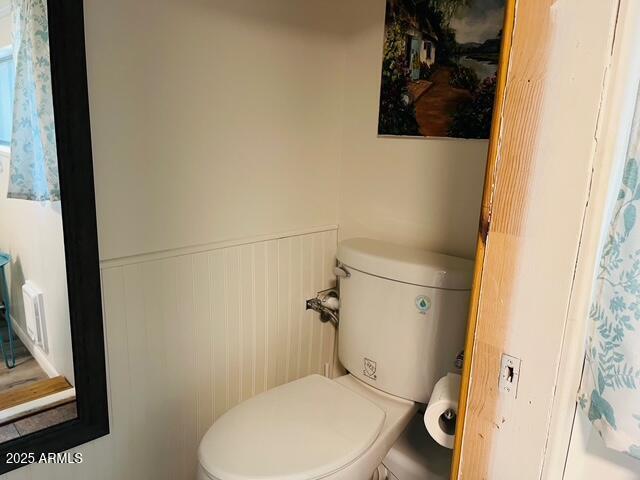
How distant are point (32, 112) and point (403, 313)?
1171 mm

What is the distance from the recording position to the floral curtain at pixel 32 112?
3.55 ft

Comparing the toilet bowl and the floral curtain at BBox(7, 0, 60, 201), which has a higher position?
the floral curtain at BBox(7, 0, 60, 201)

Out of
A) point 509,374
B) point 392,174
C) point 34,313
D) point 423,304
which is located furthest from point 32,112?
point 509,374

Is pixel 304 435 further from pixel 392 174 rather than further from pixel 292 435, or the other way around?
pixel 392 174

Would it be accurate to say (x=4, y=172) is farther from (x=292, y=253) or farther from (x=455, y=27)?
(x=455, y=27)

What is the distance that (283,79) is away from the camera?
139cm

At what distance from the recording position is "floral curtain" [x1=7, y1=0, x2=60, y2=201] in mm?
1081

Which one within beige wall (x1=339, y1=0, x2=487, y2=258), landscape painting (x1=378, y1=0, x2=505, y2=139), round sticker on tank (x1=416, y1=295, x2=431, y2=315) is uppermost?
landscape painting (x1=378, y1=0, x2=505, y2=139)

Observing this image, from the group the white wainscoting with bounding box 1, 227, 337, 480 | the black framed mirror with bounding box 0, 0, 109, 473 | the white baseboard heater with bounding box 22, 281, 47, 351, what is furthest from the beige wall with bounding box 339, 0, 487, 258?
the white baseboard heater with bounding box 22, 281, 47, 351

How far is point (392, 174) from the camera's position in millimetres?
→ 1447

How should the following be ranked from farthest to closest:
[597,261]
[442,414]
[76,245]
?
1. [76,245]
2. [442,414]
3. [597,261]

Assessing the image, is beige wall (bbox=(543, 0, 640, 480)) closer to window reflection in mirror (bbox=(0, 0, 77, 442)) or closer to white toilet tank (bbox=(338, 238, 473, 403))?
white toilet tank (bbox=(338, 238, 473, 403))

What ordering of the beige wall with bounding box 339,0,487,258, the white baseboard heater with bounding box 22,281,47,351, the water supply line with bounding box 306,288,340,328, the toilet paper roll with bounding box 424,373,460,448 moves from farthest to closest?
the water supply line with bounding box 306,288,340,328 < the white baseboard heater with bounding box 22,281,47,351 < the beige wall with bounding box 339,0,487,258 < the toilet paper roll with bounding box 424,373,460,448

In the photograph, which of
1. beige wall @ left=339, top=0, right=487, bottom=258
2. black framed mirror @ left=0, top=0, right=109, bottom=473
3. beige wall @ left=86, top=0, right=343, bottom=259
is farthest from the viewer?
beige wall @ left=339, top=0, right=487, bottom=258
